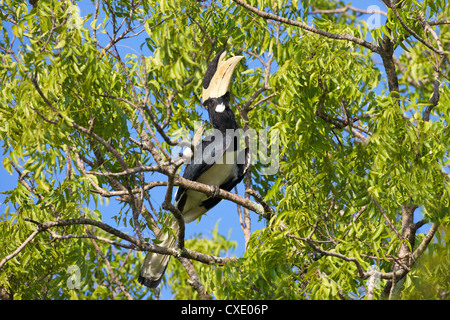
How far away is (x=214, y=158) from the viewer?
207 inches

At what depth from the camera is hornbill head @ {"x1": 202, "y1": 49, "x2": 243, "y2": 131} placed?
17.4ft

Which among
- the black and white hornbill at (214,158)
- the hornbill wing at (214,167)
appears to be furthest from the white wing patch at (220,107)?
the hornbill wing at (214,167)

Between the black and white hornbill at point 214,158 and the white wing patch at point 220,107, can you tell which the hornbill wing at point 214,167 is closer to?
the black and white hornbill at point 214,158

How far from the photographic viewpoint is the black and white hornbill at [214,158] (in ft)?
17.3

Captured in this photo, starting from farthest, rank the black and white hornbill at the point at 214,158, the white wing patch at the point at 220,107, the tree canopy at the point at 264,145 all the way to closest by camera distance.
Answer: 1. the white wing patch at the point at 220,107
2. the black and white hornbill at the point at 214,158
3. the tree canopy at the point at 264,145

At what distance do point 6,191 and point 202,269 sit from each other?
170cm

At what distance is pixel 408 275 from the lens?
3.78 metres

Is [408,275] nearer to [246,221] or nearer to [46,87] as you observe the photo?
[246,221]

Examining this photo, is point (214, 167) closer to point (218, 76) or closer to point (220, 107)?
point (220, 107)

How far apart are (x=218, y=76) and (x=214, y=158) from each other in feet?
2.55

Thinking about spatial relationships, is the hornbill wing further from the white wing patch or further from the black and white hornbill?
the white wing patch

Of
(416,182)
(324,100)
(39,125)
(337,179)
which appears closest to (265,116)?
(324,100)

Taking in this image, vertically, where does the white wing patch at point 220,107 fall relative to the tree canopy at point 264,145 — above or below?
above

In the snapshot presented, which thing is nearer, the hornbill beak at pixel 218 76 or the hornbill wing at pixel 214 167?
the hornbill beak at pixel 218 76
